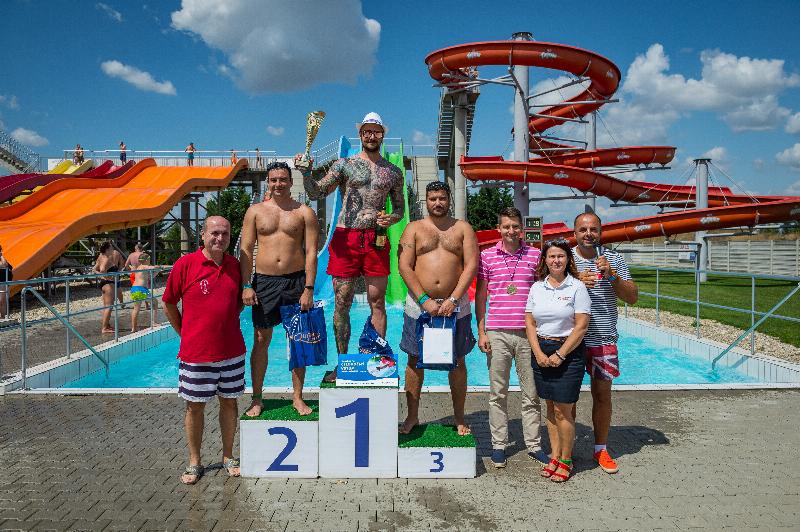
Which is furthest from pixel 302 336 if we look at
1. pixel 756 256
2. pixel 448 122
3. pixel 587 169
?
pixel 756 256

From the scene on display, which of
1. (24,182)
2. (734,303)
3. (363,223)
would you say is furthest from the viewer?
(24,182)

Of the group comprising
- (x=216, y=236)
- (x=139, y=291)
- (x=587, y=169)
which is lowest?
(x=139, y=291)

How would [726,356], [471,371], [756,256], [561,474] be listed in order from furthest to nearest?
[756,256], [471,371], [726,356], [561,474]

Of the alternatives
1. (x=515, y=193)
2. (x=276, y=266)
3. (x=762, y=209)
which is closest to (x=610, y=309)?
(x=276, y=266)

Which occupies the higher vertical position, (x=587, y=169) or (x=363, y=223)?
(x=587, y=169)

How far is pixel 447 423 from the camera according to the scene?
538 centimetres

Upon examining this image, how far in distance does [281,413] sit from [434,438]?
120 centimetres

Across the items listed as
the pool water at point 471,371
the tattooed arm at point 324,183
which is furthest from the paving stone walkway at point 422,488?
the pool water at point 471,371

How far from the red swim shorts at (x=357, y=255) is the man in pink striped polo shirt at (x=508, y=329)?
1.01 meters

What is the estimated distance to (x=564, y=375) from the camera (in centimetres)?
417

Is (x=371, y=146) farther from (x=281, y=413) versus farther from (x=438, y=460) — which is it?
(x=438, y=460)

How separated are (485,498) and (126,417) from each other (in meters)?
3.63

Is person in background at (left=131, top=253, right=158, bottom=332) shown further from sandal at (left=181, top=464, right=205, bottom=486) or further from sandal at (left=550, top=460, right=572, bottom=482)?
sandal at (left=550, top=460, right=572, bottom=482)

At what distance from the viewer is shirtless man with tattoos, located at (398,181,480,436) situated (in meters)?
4.61
